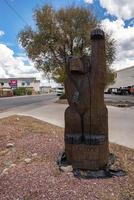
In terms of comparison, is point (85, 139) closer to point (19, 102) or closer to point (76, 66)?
point (76, 66)

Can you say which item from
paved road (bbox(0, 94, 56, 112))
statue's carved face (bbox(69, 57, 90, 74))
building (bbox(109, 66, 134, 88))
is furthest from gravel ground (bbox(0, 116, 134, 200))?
building (bbox(109, 66, 134, 88))

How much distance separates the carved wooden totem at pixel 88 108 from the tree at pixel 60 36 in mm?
21144

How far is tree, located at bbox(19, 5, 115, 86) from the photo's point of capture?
2692 centimetres

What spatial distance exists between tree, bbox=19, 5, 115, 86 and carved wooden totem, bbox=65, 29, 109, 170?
21.1 metres

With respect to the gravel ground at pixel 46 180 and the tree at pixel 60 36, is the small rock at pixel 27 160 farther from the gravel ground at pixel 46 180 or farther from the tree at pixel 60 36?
the tree at pixel 60 36

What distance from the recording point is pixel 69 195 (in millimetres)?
4570

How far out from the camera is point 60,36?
2711cm

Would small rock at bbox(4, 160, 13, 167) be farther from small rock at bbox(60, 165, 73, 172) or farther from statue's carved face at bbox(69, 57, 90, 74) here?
statue's carved face at bbox(69, 57, 90, 74)

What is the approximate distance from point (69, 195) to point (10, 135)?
13.7 feet

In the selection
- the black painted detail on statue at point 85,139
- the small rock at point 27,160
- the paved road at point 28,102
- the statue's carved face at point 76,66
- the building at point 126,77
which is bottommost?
the paved road at point 28,102

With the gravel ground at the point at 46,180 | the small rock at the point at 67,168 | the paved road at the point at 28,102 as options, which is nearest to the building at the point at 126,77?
the paved road at the point at 28,102

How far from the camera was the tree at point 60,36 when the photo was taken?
26.9m

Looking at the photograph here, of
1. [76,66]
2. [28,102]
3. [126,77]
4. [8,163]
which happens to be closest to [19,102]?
[28,102]

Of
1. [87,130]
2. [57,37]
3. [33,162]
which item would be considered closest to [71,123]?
[87,130]
